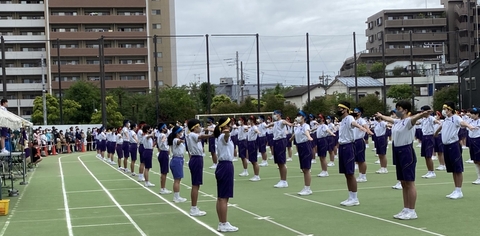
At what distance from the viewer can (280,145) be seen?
17.4 metres

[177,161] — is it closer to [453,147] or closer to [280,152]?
[280,152]

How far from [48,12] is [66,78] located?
9408mm

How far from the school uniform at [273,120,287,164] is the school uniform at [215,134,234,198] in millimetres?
6055

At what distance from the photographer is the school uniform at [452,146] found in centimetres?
1334

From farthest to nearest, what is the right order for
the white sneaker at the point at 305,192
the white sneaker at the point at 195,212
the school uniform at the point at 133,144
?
1. the school uniform at the point at 133,144
2. the white sneaker at the point at 305,192
3. the white sneaker at the point at 195,212

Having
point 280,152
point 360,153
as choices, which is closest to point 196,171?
point 280,152

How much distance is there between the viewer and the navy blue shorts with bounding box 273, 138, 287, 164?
1708 centimetres

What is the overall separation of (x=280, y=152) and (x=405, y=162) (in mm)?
6445

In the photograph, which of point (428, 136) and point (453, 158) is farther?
point (428, 136)

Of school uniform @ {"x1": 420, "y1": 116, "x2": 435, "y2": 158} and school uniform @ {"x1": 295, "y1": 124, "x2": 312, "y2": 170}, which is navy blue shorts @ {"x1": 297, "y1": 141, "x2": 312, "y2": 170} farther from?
school uniform @ {"x1": 420, "y1": 116, "x2": 435, "y2": 158}

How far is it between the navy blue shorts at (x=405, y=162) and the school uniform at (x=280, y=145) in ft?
19.2

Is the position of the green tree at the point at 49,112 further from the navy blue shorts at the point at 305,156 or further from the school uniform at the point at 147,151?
the navy blue shorts at the point at 305,156

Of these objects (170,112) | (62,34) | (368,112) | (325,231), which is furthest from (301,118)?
(62,34)

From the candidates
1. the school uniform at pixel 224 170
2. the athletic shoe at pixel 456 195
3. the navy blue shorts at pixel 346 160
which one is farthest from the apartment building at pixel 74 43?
the school uniform at pixel 224 170
